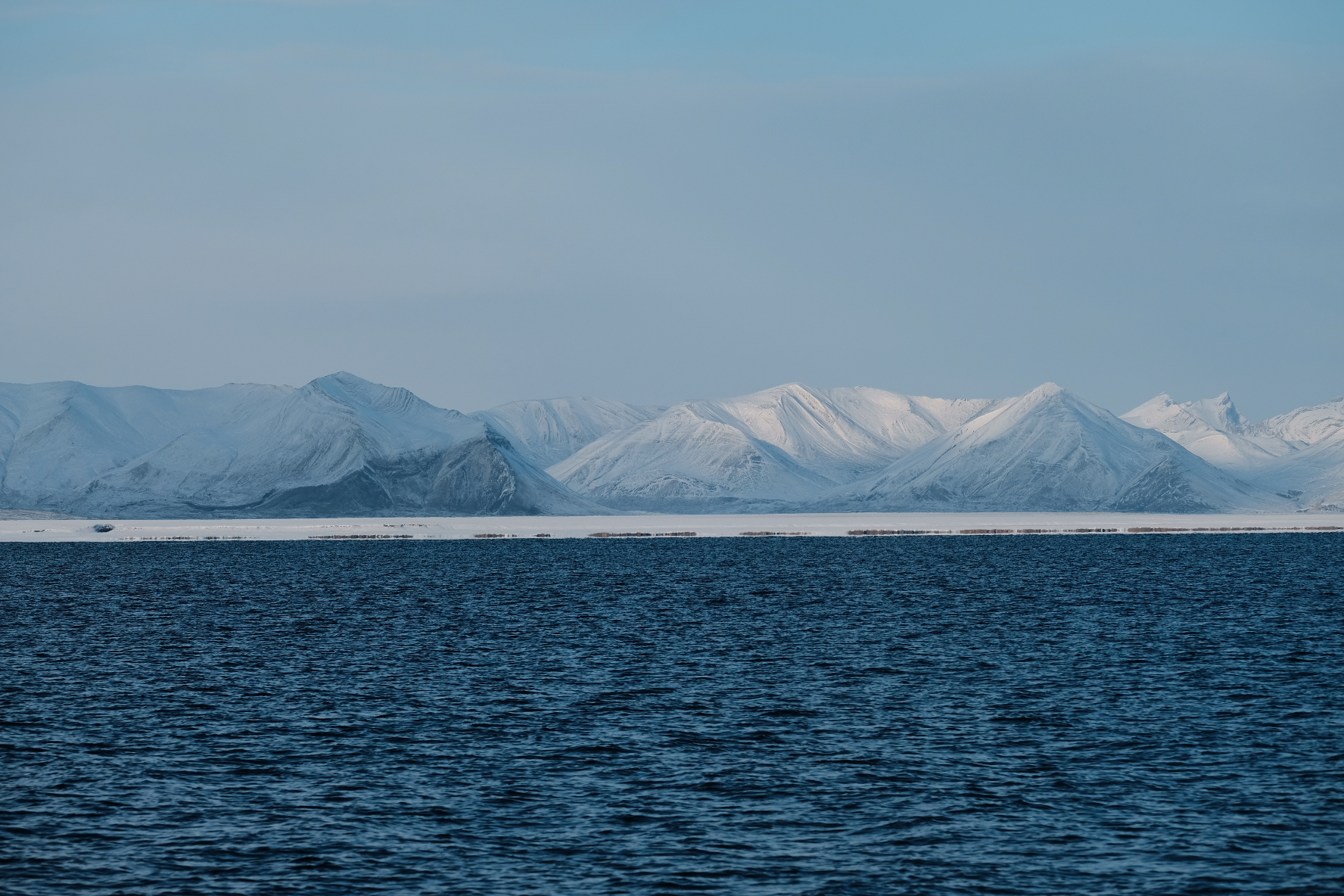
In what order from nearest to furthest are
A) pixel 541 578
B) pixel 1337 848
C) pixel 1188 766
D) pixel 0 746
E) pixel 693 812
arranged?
1. pixel 1337 848
2. pixel 693 812
3. pixel 1188 766
4. pixel 0 746
5. pixel 541 578

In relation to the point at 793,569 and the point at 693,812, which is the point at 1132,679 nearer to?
the point at 693,812

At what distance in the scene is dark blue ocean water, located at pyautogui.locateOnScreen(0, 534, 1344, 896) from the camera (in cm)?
3034

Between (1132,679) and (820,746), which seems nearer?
(820,746)

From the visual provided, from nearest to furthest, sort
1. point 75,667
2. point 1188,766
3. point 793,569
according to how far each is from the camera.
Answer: point 1188,766 → point 75,667 → point 793,569

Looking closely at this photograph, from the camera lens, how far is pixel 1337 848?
102 ft

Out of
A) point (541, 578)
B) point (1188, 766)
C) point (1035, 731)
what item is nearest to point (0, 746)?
point (1035, 731)

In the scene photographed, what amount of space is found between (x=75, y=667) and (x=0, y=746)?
68.5 feet

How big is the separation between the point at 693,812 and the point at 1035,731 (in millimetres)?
15191

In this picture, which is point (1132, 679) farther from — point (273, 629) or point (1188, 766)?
point (273, 629)

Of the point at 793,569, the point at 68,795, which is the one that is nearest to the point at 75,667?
the point at 68,795

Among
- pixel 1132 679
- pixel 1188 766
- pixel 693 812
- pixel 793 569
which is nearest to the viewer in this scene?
pixel 693 812

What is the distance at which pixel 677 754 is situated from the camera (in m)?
42.2

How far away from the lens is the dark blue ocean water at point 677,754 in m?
30.3

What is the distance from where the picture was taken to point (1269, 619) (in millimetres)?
85500
